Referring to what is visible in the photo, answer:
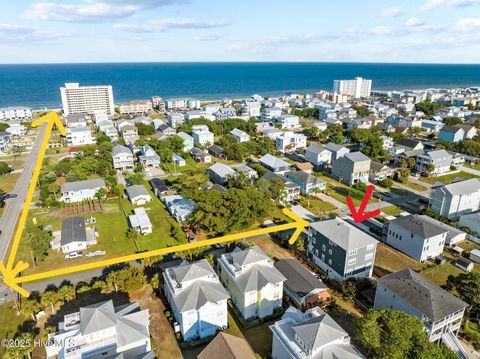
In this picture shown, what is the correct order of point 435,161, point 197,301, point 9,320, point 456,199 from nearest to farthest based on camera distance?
point 197,301
point 9,320
point 456,199
point 435,161

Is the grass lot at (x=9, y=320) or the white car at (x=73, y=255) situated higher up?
the white car at (x=73, y=255)

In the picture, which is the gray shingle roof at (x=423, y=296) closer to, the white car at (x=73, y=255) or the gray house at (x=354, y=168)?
the gray house at (x=354, y=168)

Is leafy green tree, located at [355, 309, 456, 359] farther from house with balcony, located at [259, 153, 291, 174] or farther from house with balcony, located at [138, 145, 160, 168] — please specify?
house with balcony, located at [138, 145, 160, 168]

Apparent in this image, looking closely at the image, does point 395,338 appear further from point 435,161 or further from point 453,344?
point 435,161

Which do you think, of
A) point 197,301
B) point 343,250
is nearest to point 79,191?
point 197,301

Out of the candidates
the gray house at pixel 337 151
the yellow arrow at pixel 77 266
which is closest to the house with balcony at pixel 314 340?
the yellow arrow at pixel 77 266

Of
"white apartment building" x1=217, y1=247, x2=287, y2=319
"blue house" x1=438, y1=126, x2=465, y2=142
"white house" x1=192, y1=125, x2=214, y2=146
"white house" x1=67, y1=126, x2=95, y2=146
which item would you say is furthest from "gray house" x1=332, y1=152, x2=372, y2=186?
"white house" x1=67, y1=126, x2=95, y2=146
